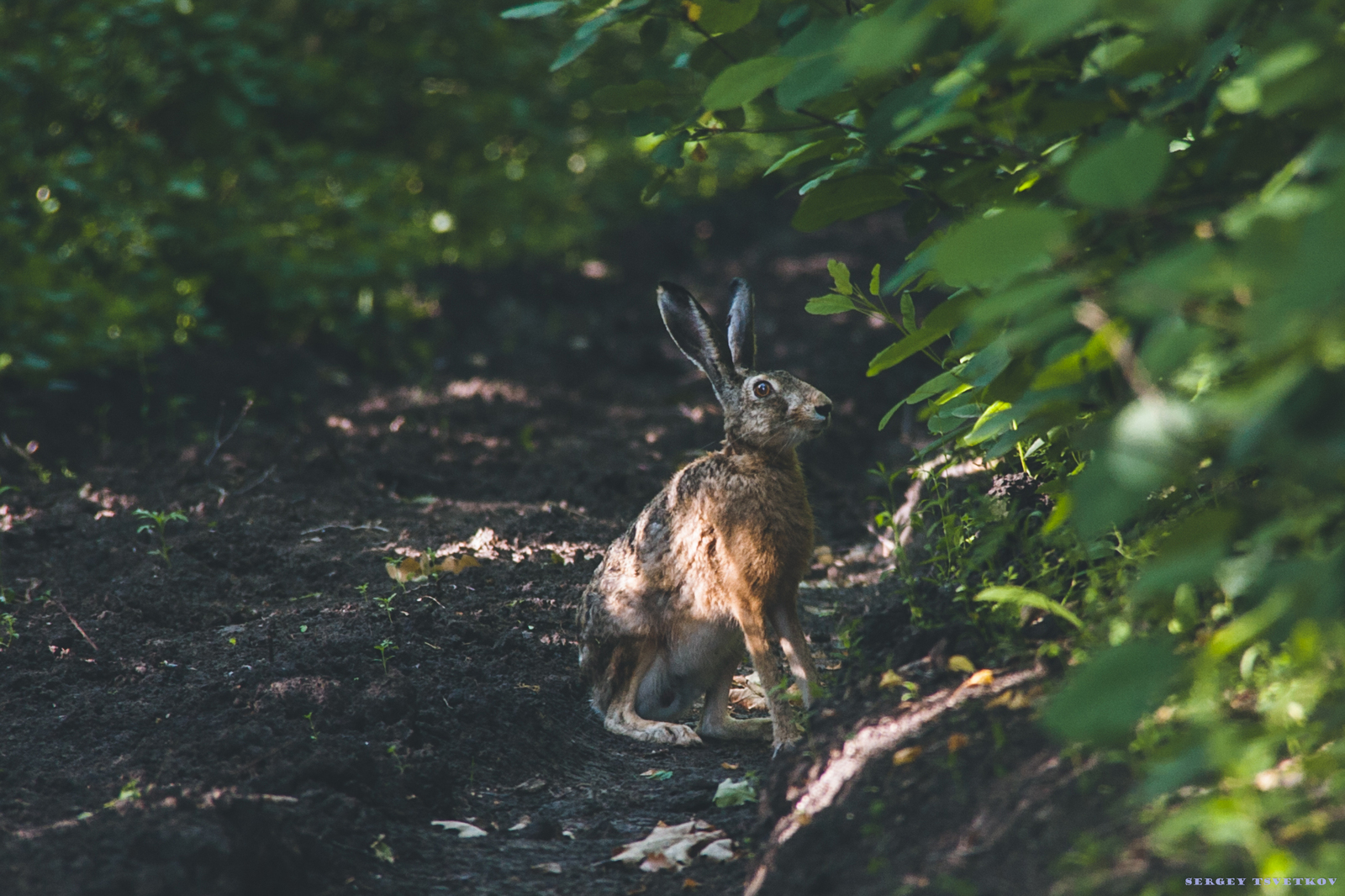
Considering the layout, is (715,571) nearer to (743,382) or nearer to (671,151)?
(743,382)

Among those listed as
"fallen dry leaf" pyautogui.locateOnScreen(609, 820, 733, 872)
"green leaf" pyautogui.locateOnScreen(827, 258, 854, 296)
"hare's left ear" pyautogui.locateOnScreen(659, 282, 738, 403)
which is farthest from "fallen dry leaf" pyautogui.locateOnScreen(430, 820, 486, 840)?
"green leaf" pyautogui.locateOnScreen(827, 258, 854, 296)

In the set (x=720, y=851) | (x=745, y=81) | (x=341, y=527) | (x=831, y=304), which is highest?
(x=745, y=81)

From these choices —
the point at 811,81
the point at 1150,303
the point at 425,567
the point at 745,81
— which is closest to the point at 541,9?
the point at 745,81

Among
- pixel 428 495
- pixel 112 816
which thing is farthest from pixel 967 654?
pixel 428 495

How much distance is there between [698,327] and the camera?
4.55 m

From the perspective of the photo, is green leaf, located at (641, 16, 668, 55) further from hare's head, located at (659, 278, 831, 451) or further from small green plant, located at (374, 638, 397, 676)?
small green plant, located at (374, 638, 397, 676)

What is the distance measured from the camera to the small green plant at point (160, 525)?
5.26m

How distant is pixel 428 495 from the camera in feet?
22.8

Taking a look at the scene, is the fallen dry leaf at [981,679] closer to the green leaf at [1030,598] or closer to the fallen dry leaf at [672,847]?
the green leaf at [1030,598]

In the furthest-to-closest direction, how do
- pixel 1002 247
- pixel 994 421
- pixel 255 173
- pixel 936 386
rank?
1. pixel 255 173
2. pixel 936 386
3. pixel 994 421
4. pixel 1002 247

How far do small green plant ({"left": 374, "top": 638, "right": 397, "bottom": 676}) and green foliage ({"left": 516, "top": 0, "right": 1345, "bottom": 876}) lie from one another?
6.75 ft

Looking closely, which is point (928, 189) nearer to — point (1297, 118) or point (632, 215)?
point (1297, 118)

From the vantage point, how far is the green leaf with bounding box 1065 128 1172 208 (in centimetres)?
183

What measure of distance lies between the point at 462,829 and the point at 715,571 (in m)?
1.30
